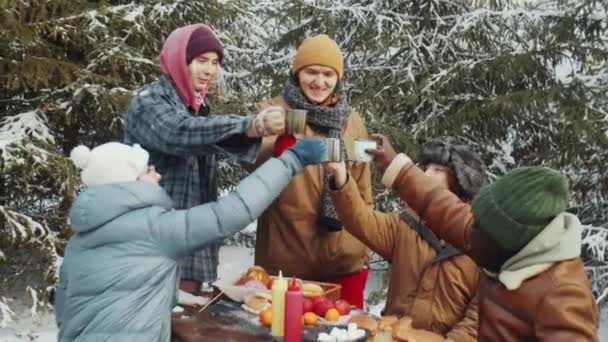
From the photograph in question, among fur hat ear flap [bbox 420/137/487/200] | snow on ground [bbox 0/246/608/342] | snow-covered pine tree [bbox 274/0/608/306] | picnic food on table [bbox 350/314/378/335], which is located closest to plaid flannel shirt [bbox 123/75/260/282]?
picnic food on table [bbox 350/314/378/335]

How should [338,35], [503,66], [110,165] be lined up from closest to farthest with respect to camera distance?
[110,165] → [503,66] → [338,35]

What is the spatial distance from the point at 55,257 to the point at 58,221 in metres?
0.59

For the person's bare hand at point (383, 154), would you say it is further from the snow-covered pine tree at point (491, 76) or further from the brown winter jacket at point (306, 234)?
the snow-covered pine tree at point (491, 76)

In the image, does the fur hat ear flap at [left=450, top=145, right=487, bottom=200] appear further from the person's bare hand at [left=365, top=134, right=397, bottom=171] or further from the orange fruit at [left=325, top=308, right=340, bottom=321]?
the orange fruit at [left=325, top=308, right=340, bottom=321]

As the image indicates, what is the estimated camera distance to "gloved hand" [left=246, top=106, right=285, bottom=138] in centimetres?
250

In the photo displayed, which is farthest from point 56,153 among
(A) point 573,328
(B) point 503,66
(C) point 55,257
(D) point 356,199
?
(A) point 573,328

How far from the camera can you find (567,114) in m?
5.30

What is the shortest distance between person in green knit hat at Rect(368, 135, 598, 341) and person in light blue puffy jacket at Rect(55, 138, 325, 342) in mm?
790

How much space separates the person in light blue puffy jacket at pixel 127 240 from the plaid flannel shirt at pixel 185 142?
234 millimetres

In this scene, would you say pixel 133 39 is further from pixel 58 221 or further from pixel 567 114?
pixel 567 114

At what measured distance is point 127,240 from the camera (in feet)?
6.94

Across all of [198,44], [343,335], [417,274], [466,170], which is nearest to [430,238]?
[417,274]

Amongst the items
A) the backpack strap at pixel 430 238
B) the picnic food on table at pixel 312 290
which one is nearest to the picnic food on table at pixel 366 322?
the picnic food on table at pixel 312 290

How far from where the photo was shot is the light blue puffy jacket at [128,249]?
2.12m
